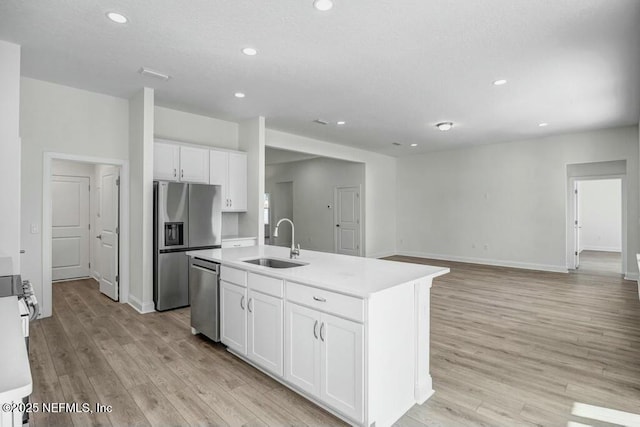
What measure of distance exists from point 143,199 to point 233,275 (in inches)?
86.0

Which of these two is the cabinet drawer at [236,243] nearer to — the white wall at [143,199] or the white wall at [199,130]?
the white wall at [199,130]

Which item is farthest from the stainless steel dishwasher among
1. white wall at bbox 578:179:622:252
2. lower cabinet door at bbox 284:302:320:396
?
white wall at bbox 578:179:622:252

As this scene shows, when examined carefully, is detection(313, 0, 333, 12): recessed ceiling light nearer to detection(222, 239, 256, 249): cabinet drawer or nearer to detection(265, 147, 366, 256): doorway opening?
detection(222, 239, 256, 249): cabinet drawer

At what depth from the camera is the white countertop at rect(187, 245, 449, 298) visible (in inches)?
79.0

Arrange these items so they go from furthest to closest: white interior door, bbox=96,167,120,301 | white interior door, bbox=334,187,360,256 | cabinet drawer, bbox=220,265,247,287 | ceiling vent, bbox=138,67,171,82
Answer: white interior door, bbox=334,187,360,256 < white interior door, bbox=96,167,120,301 < ceiling vent, bbox=138,67,171,82 < cabinet drawer, bbox=220,265,247,287

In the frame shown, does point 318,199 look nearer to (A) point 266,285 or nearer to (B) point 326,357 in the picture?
(A) point 266,285

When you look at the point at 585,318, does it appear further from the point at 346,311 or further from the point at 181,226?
the point at 181,226

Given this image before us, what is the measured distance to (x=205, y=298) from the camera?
332 cm

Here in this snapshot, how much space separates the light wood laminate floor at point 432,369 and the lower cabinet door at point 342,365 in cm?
19

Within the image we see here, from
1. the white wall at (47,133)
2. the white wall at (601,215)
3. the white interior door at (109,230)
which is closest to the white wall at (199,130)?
the white wall at (47,133)

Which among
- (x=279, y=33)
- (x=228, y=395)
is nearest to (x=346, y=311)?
(x=228, y=395)

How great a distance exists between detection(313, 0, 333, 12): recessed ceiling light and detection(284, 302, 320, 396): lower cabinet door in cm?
215

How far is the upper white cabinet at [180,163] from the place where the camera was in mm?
4641

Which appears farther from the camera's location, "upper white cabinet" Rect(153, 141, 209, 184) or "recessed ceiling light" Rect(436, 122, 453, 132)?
"recessed ceiling light" Rect(436, 122, 453, 132)
